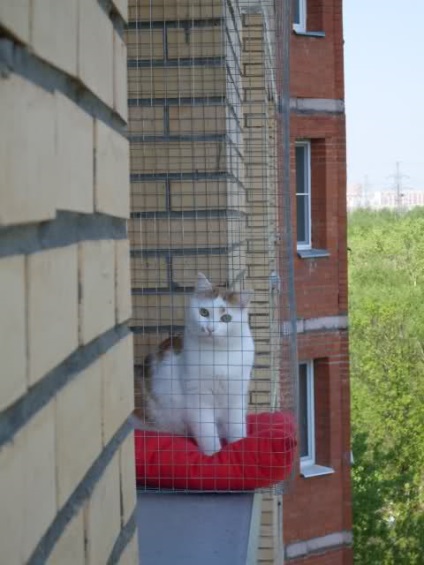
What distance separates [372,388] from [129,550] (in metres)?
15.7

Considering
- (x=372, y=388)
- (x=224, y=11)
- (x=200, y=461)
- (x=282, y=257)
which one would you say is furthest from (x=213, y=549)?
(x=372, y=388)

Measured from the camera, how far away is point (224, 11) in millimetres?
3275

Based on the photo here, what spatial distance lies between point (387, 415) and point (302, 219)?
6575 millimetres

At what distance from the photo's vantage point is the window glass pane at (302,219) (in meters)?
10.5

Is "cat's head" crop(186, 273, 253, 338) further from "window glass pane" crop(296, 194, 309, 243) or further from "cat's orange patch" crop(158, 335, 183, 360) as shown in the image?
"window glass pane" crop(296, 194, 309, 243)

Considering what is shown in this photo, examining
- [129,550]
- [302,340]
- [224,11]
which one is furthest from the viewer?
[302,340]

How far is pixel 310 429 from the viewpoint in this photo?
10445mm

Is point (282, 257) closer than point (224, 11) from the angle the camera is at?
No

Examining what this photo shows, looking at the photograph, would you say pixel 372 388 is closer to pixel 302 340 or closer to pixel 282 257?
pixel 302 340

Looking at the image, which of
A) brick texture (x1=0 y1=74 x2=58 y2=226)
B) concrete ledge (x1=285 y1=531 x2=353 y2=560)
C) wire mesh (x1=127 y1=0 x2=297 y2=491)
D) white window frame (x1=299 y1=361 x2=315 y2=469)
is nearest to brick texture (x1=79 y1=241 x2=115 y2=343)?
A: brick texture (x1=0 y1=74 x2=58 y2=226)

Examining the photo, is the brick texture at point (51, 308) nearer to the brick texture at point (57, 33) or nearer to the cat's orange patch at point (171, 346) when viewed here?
the brick texture at point (57, 33)

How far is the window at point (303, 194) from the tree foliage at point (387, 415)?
425cm

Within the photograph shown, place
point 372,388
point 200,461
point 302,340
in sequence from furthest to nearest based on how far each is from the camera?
point 372,388 → point 302,340 → point 200,461

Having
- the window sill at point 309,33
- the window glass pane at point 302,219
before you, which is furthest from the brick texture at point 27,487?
the window glass pane at point 302,219
